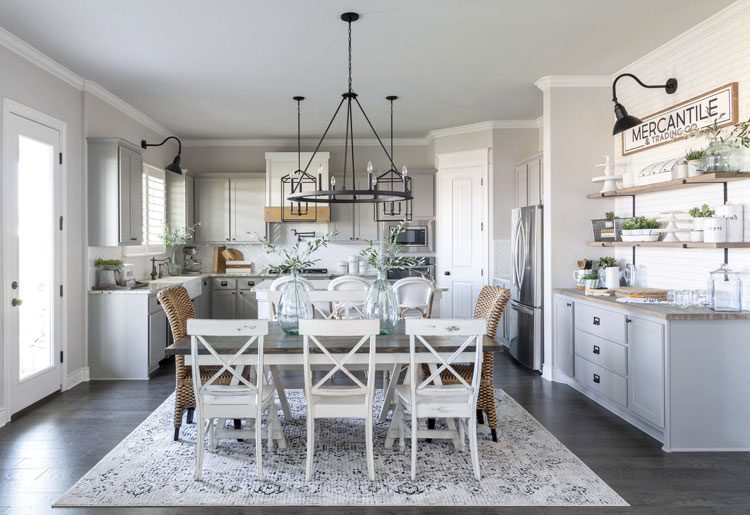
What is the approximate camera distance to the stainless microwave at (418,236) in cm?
745

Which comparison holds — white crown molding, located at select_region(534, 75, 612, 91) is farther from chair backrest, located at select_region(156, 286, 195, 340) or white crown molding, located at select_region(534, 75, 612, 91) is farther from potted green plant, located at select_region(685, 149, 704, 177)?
chair backrest, located at select_region(156, 286, 195, 340)

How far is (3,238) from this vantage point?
3939mm

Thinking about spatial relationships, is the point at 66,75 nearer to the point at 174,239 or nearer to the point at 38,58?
the point at 38,58

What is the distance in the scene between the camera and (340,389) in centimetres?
313

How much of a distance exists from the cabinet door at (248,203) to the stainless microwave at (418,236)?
1832mm

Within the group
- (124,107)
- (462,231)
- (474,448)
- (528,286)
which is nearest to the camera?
(474,448)

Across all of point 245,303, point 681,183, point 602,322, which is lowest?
point 245,303

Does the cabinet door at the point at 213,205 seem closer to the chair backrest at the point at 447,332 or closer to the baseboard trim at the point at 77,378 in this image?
the baseboard trim at the point at 77,378

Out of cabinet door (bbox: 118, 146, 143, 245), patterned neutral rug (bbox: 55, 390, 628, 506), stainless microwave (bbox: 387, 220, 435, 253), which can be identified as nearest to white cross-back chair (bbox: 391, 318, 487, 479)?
patterned neutral rug (bbox: 55, 390, 628, 506)

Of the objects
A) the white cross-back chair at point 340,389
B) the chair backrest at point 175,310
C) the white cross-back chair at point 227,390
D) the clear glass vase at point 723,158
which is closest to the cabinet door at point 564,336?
the clear glass vase at point 723,158

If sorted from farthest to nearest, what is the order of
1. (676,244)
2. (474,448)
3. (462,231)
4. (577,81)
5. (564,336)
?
(462,231) < (577,81) < (564,336) < (676,244) < (474,448)

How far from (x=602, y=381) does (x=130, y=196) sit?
473 centimetres

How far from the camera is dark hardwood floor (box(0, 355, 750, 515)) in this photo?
263 cm

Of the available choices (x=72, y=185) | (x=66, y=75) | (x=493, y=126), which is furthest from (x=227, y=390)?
(x=493, y=126)
